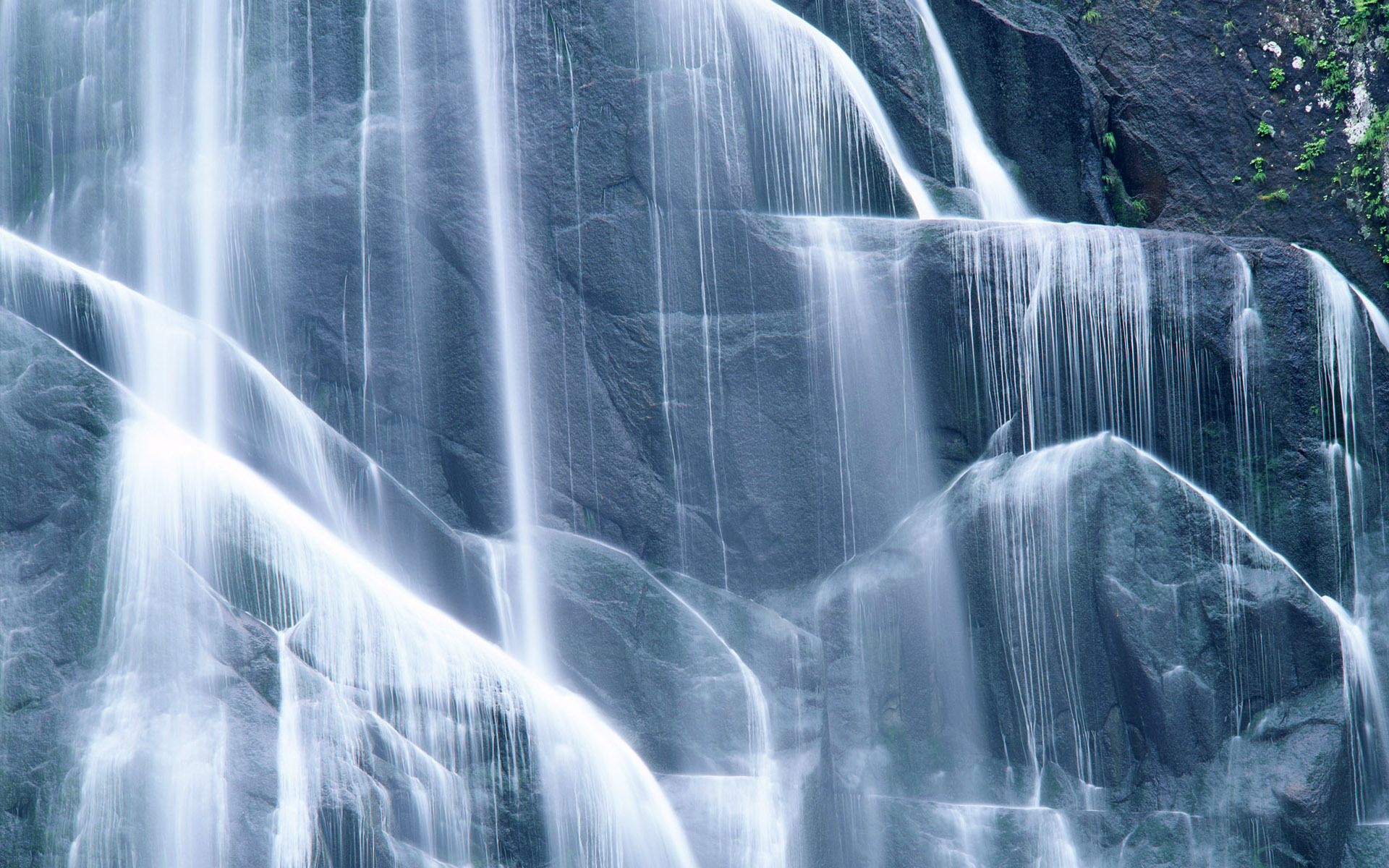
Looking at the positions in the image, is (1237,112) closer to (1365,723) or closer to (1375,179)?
(1375,179)

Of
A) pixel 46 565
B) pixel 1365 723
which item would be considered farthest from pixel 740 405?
pixel 1365 723

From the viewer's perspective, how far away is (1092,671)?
357 inches

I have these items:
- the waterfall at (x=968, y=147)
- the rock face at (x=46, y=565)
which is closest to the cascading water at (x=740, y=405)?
the waterfall at (x=968, y=147)

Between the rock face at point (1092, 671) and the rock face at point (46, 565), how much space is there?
17.1 feet

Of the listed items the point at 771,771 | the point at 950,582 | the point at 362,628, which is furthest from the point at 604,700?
the point at 950,582

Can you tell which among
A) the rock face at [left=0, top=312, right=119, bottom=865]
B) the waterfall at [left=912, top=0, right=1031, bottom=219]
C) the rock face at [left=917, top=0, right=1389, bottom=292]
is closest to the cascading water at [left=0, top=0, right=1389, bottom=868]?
the waterfall at [left=912, top=0, right=1031, bottom=219]

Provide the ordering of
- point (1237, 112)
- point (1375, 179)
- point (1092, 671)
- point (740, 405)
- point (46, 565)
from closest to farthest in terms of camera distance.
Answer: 1. point (46, 565)
2. point (1092, 671)
3. point (740, 405)
4. point (1375, 179)
5. point (1237, 112)

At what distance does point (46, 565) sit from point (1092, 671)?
7.41 metres

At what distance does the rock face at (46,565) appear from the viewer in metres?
6.72

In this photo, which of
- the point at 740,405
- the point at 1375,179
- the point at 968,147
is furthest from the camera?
the point at 1375,179

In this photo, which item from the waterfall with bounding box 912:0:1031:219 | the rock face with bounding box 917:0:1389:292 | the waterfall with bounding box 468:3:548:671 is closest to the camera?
the waterfall with bounding box 468:3:548:671

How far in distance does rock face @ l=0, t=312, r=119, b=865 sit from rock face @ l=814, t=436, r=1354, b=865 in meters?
5.21

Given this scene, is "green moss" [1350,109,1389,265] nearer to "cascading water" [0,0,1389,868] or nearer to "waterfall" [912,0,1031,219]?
"cascading water" [0,0,1389,868]

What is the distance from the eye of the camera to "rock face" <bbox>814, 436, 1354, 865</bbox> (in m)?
8.79
